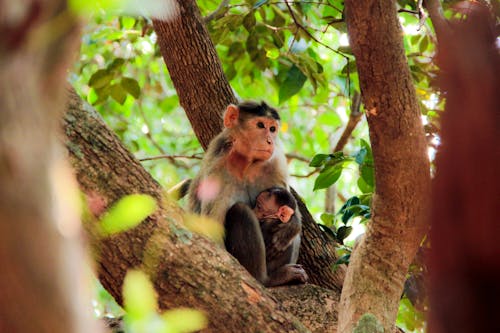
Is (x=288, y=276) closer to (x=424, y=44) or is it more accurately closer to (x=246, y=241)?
(x=246, y=241)

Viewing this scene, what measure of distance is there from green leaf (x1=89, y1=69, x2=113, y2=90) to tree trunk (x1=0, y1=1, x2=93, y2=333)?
21.5ft

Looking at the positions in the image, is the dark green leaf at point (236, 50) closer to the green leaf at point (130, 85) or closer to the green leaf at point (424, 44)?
the green leaf at point (130, 85)

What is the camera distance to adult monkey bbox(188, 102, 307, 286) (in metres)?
6.32

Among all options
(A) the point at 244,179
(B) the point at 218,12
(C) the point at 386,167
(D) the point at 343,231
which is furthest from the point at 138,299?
(B) the point at 218,12

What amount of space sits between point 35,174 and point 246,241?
5415mm

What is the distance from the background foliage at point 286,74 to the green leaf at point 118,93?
1cm

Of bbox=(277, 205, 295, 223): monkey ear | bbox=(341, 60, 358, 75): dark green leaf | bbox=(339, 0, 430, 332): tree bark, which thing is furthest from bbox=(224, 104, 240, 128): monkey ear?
bbox=(339, 0, 430, 332): tree bark

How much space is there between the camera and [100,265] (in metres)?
3.21

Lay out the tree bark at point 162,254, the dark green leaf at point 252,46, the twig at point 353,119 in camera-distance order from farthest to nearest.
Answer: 1. the twig at point 353,119
2. the dark green leaf at point 252,46
3. the tree bark at point 162,254

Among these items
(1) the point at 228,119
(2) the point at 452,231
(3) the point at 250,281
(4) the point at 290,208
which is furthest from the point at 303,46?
(2) the point at 452,231

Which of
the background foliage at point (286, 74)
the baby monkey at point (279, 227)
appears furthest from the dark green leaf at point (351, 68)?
the baby monkey at point (279, 227)

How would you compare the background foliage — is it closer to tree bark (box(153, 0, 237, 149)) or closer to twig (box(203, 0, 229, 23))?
twig (box(203, 0, 229, 23))

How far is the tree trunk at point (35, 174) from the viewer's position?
0.92m

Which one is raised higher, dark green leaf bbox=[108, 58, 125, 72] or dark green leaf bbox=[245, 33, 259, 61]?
dark green leaf bbox=[245, 33, 259, 61]
